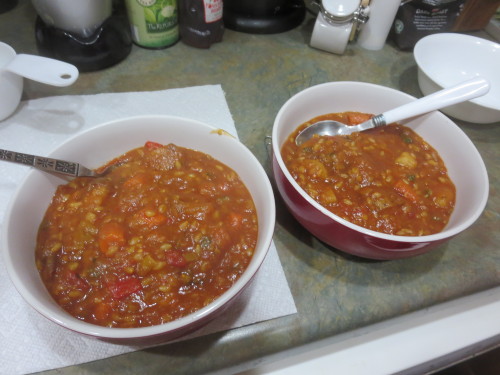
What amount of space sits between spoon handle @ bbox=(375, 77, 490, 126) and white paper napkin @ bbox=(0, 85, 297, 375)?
60 cm

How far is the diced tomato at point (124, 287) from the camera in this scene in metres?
0.88

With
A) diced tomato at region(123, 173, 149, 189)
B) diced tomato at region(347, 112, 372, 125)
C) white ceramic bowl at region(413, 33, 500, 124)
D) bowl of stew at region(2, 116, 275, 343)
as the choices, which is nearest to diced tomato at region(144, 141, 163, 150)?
bowl of stew at region(2, 116, 275, 343)

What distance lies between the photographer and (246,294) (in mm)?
1044

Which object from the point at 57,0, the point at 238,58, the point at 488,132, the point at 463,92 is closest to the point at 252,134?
the point at 238,58

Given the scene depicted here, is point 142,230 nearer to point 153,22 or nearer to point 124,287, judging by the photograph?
point 124,287

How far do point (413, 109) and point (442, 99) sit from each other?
10 centimetres

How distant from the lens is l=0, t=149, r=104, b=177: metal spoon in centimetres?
95

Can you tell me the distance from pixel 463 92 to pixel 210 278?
102cm

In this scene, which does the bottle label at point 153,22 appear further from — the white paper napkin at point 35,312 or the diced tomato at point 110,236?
the diced tomato at point 110,236

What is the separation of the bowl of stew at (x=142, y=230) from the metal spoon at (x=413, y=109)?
378mm

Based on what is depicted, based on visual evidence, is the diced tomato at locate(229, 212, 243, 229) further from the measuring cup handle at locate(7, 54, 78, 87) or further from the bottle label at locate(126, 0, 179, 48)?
the bottle label at locate(126, 0, 179, 48)

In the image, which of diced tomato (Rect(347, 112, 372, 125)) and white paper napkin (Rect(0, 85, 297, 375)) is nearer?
white paper napkin (Rect(0, 85, 297, 375))

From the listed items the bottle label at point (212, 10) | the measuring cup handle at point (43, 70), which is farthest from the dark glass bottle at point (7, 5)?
the bottle label at point (212, 10)

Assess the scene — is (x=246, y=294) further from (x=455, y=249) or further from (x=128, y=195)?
(x=455, y=249)
